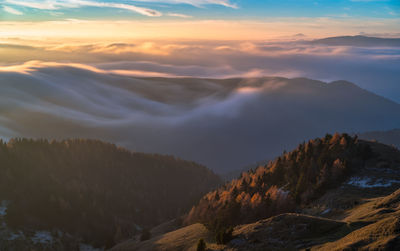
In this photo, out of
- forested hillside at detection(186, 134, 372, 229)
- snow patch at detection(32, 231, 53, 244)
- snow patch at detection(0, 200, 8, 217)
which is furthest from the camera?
snow patch at detection(0, 200, 8, 217)

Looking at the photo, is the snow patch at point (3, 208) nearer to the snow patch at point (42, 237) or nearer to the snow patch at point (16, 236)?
the snow patch at point (16, 236)

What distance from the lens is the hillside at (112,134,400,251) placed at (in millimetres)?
38594

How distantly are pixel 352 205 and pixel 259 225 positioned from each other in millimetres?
17734

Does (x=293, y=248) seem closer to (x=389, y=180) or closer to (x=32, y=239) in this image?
(x=389, y=180)

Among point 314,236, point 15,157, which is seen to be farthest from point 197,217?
point 15,157

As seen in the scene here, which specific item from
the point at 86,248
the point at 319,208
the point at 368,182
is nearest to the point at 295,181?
the point at 368,182

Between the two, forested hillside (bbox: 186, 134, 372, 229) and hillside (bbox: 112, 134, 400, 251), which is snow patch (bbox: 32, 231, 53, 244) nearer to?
hillside (bbox: 112, 134, 400, 251)

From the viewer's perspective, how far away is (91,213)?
174 metres

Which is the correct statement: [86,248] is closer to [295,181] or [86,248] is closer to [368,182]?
[295,181]

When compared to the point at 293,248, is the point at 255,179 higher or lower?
lower

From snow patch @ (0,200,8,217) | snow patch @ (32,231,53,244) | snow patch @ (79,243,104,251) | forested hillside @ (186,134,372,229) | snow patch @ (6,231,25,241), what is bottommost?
snow patch @ (79,243,104,251)

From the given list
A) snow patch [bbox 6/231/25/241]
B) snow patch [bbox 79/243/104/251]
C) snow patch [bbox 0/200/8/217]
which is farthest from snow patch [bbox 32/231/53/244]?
snow patch [bbox 0/200/8/217]

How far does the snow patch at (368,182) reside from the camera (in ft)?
227

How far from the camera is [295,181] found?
292 ft
